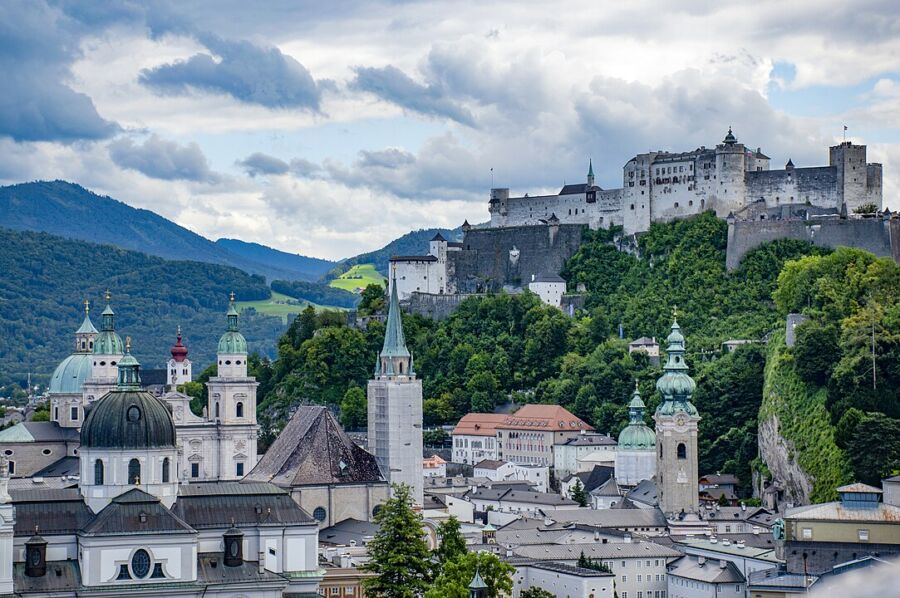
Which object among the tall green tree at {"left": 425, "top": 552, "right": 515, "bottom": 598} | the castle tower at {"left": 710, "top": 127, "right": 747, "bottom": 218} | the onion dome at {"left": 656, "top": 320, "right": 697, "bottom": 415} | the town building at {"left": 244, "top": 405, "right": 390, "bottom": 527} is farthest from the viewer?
the castle tower at {"left": 710, "top": 127, "right": 747, "bottom": 218}

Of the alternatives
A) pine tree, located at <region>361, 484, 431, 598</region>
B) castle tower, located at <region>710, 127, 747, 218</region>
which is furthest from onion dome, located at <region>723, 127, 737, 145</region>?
pine tree, located at <region>361, 484, 431, 598</region>

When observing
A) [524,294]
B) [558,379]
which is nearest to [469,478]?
[558,379]

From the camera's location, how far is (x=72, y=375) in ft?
271

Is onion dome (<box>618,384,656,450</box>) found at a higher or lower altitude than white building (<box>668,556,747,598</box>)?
higher

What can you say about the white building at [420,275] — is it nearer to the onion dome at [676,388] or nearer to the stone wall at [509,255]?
the stone wall at [509,255]

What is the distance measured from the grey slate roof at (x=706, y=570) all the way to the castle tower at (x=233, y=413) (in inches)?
943

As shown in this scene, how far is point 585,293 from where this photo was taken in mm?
111188

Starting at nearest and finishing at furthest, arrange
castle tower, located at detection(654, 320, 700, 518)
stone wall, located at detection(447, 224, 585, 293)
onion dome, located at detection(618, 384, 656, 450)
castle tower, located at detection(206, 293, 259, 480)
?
castle tower, located at detection(654, 320, 700, 518) → castle tower, located at detection(206, 293, 259, 480) → onion dome, located at detection(618, 384, 656, 450) → stone wall, located at detection(447, 224, 585, 293)

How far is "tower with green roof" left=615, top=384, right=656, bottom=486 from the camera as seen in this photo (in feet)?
273

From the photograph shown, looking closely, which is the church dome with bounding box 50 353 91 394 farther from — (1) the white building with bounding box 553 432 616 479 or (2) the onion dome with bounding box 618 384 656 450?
(2) the onion dome with bounding box 618 384 656 450

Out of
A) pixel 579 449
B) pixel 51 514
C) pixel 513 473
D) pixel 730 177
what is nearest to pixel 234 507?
pixel 51 514

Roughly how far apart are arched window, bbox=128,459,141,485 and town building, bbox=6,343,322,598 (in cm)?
3

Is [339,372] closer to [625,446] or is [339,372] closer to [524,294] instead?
[524,294]

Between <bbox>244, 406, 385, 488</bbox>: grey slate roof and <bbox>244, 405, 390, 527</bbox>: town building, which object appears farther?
<bbox>244, 406, 385, 488</bbox>: grey slate roof
